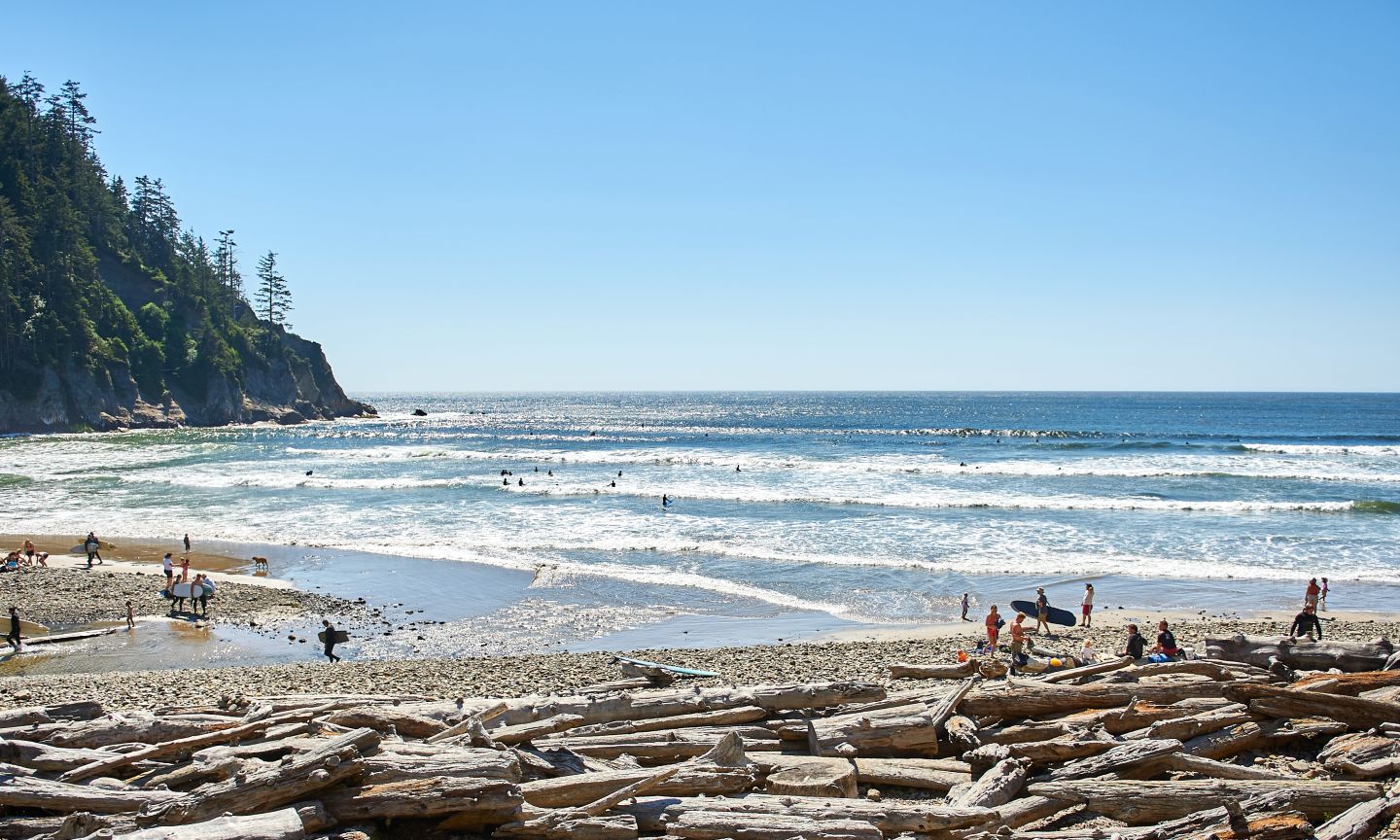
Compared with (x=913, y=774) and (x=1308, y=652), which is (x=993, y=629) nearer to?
(x=1308, y=652)

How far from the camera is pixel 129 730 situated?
7406 mm

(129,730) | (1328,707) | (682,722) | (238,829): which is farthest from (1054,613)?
(238,829)

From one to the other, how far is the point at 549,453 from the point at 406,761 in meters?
66.0

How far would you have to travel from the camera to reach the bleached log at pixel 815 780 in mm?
6672

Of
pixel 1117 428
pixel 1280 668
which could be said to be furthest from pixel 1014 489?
pixel 1117 428

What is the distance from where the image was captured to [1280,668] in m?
9.57

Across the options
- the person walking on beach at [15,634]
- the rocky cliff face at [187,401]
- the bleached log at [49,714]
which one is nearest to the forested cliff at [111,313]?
the rocky cliff face at [187,401]

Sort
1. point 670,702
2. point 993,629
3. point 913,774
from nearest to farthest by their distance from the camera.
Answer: point 913,774 < point 670,702 < point 993,629

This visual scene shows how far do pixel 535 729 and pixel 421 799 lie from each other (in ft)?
6.43

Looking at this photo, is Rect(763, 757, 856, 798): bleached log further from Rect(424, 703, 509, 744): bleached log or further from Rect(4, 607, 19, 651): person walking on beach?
Rect(4, 607, 19, 651): person walking on beach

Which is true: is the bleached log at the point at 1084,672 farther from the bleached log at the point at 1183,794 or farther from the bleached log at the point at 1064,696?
the bleached log at the point at 1183,794

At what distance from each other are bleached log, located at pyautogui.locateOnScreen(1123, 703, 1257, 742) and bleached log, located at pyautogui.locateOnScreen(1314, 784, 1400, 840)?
135cm

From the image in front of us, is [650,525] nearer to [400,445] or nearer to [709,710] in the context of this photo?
[709,710]

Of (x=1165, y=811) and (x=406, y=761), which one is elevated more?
(x=406, y=761)
